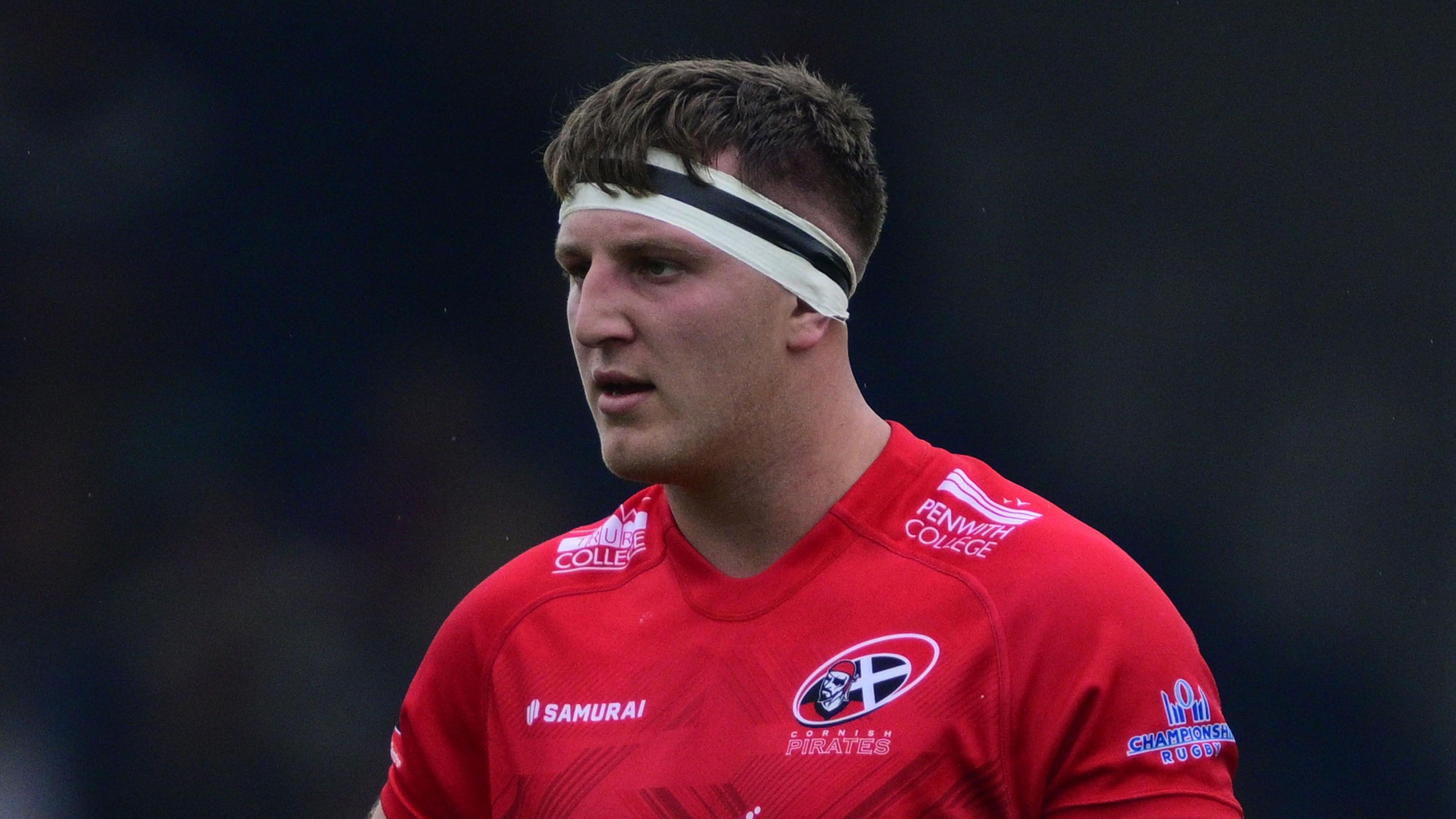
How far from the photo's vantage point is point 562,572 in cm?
235

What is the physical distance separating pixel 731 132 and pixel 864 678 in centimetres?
81

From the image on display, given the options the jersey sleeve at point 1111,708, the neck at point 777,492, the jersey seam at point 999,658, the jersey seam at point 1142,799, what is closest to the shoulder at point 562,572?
the neck at point 777,492

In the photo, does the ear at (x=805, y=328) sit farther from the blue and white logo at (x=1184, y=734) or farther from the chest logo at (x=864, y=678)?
the blue and white logo at (x=1184, y=734)

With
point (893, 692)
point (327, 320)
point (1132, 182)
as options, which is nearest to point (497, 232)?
point (327, 320)

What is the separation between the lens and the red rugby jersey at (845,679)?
→ 6.05ft

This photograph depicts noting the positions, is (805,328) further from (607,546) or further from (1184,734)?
(1184,734)

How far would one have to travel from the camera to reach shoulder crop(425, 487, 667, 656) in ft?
7.56

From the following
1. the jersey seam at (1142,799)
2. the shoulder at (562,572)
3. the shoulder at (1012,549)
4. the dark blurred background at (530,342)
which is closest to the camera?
the jersey seam at (1142,799)

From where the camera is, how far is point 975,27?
12.2 ft

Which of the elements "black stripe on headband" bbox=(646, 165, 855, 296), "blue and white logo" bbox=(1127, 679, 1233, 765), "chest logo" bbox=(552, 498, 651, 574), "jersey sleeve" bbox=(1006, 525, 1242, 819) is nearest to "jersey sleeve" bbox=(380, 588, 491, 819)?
"chest logo" bbox=(552, 498, 651, 574)

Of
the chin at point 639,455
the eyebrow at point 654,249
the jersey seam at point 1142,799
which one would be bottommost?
the jersey seam at point 1142,799

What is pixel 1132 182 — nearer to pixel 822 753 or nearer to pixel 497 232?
pixel 497 232

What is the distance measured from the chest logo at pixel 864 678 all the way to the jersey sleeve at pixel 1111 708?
13 cm

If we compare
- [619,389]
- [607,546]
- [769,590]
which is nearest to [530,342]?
[607,546]
